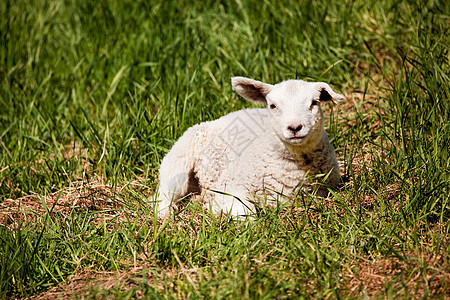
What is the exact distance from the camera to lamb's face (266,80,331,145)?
11.4 ft

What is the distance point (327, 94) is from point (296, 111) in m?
0.34

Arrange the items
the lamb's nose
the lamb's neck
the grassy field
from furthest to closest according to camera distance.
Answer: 1. the lamb's neck
2. the lamb's nose
3. the grassy field

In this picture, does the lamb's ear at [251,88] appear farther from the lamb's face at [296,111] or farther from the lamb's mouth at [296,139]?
the lamb's mouth at [296,139]

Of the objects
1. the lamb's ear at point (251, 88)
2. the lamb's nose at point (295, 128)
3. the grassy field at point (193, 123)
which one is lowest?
the grassy field at point (193, 123)

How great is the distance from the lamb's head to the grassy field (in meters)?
0.44

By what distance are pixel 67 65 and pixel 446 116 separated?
12.9 ft

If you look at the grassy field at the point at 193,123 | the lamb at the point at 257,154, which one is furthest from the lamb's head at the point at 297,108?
the grassy field at the point at 193,123

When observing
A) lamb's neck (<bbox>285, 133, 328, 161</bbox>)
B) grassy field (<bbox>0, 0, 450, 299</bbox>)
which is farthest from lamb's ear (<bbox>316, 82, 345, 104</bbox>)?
grassy field (<bbox>0, 0, 450, 299</bbox>)

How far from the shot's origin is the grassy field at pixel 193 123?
313cm

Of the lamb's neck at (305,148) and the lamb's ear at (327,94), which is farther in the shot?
the lamb's neck at (305,148)

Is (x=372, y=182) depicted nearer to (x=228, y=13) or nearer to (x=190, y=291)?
(x=190, y=291)

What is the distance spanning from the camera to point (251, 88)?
153 inches

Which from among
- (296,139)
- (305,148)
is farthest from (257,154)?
(296,139)

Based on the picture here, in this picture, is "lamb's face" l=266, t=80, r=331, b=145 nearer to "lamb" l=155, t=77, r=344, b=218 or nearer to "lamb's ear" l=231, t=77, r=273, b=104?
"lamb" l=155, t=77, r=344, b=218
